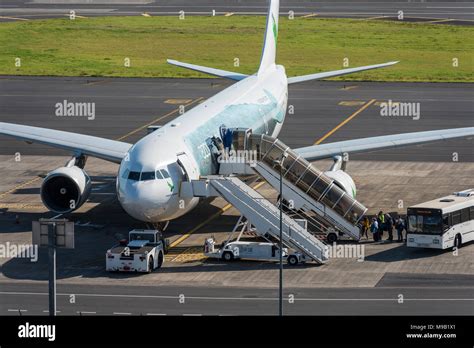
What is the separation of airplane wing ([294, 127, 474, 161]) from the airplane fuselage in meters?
4.22

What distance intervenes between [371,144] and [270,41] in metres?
20.0

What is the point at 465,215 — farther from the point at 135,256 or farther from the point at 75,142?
the point at 75,142

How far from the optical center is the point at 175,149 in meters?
68.4

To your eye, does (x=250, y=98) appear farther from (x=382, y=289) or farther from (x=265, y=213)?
(x=382, y=289)

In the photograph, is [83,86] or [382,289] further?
[83,86]

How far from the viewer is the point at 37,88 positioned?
136500 mm

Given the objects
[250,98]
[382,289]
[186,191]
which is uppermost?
[250,98]

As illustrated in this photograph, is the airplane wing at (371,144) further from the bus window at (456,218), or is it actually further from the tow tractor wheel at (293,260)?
the tow tractor wheel at (293,260)

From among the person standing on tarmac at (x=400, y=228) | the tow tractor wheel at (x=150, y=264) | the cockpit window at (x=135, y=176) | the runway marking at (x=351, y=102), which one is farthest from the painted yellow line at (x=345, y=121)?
the tow tractor wheel at (x=150, y=264)

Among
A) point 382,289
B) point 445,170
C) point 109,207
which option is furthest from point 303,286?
point 445,170

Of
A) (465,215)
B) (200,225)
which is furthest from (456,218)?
(200,225)

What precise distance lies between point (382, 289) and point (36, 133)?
31442 mm

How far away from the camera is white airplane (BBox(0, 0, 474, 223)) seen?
66.3m
